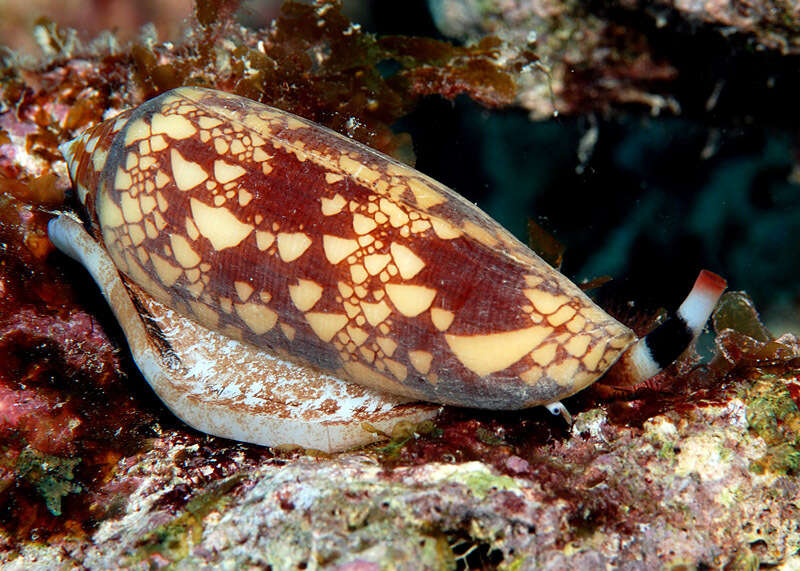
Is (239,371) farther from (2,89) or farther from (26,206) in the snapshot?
(2,89)

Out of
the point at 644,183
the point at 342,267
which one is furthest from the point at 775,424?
the point at 644,183

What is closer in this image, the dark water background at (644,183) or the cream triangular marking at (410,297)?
the cream triangular marking at (410,297)

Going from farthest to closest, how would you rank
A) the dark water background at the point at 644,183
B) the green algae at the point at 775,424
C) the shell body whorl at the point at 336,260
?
1. the dark water background at the point at 644,183
2. the shell body whorl at the point at 336,260
3. the green algae at the point at 775,424

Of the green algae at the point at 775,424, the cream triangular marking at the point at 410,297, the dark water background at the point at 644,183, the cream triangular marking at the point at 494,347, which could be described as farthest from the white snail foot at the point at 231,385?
the dark water background at the point at 644,183

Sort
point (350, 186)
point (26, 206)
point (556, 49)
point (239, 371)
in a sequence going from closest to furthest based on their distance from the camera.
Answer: point (350, 186) → point (239, 371) → point (26, 206) → point (556, 49)

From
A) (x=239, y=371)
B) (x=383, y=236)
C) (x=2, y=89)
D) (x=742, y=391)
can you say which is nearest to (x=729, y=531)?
(x=742, y=391)

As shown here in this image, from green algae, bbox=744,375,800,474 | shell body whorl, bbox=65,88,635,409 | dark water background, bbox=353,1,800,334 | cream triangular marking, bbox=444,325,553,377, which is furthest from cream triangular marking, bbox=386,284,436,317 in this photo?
dark water background, bbox=353,1,800,334

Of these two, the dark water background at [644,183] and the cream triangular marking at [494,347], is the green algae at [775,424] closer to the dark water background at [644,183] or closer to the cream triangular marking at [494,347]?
the cream triangular marking at [494,347]

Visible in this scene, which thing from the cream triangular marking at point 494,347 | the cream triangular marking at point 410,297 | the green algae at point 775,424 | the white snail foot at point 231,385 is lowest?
the white snail foot at point 231,385
